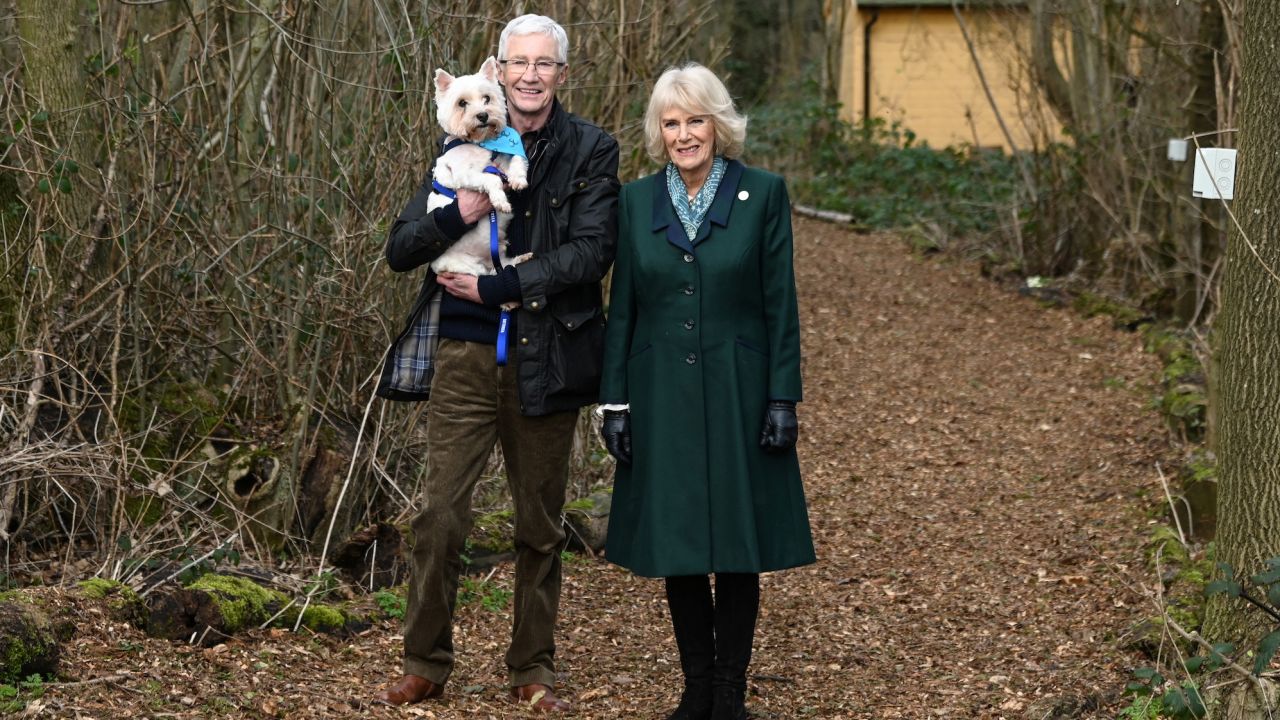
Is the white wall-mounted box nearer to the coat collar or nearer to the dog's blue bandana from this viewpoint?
the coat collar

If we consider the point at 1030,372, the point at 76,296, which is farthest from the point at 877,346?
the point at 76,296

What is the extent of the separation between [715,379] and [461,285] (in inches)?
34.0

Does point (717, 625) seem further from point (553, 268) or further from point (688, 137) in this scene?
point (688, 137)

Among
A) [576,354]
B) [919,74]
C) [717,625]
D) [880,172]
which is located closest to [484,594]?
[717,625]

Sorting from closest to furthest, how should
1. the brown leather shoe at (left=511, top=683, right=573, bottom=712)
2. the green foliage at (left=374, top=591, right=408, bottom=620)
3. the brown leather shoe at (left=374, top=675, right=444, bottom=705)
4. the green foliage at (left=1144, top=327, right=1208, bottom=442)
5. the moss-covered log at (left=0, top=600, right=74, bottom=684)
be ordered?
the moss-covered log at (left=0, top=600, right=74, bottom=684), the brown leather shoe at (left=374, top=675, right=444, bottom=705), the brown leather shoe at (left=511, top=683, right=573, bottom=712), the green foliage at (left=374, top=591, right=408, bottom=620), the green foliage at (left=1144, top=327, right=1208, bottom=442)

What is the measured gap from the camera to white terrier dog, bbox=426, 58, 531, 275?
4328 mm

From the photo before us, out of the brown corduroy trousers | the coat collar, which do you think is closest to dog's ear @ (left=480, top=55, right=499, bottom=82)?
the coat collar

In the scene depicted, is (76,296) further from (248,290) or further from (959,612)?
(959,612)

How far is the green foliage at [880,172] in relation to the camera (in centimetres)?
1744

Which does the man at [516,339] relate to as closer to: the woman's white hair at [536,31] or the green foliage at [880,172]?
the woman's white hair at [536,31]

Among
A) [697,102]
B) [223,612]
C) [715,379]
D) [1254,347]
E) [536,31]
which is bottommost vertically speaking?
[223,612]

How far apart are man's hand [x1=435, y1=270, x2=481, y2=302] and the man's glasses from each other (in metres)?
0.44

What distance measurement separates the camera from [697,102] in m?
4.37

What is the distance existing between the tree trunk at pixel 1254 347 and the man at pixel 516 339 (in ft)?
6.73
